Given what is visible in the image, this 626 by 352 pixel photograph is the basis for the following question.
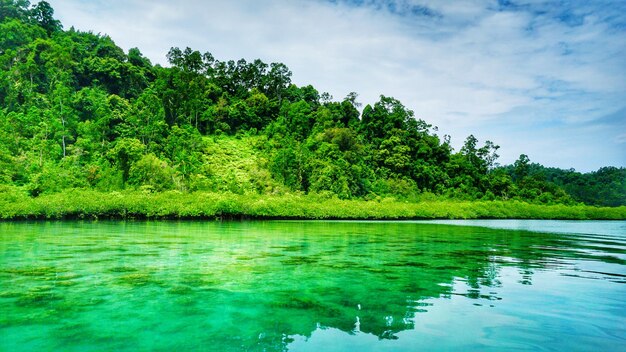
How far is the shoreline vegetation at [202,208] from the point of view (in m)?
32.7

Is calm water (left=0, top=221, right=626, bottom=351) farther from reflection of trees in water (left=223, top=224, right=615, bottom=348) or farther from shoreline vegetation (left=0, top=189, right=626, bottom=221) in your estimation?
shoreline vegetation (left=0, top=189, right=626, bottom=221)

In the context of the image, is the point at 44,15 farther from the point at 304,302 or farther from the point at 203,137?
the point at 304,302

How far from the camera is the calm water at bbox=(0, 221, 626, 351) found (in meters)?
Result: 5.02

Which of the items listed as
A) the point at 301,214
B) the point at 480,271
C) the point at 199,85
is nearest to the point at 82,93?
the point at 199,85

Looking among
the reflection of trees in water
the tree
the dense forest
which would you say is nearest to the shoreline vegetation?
the dense forest

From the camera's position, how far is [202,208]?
35.3 metres

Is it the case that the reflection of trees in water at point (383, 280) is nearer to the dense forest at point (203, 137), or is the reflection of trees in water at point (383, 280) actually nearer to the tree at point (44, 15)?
the dense forest at point (203, 137)

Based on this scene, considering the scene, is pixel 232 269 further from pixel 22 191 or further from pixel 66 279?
pixel 22 191

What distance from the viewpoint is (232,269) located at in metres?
10.2

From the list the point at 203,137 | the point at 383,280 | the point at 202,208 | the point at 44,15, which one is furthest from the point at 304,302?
the point at 44,15

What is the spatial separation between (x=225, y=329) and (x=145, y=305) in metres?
1.95

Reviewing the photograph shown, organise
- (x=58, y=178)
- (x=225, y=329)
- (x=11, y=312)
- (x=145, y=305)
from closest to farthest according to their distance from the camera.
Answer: (x=225, y=329), (x=11, y=312), (x=145, y=305), (x=58, y=178)

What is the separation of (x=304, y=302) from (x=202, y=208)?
29920 millimetres

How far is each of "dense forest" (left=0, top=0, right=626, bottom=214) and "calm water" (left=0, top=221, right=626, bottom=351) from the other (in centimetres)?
3244
